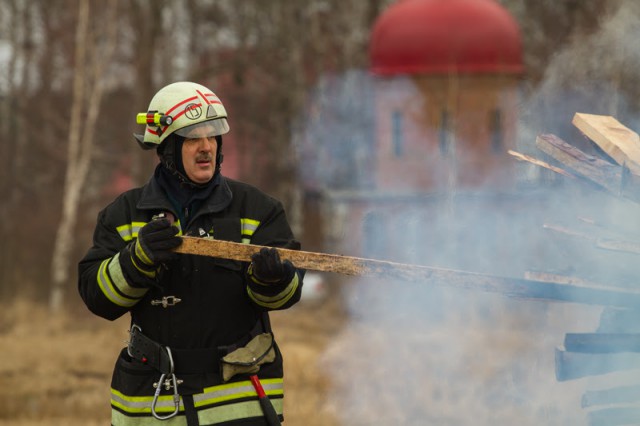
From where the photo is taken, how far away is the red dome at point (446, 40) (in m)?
24.9

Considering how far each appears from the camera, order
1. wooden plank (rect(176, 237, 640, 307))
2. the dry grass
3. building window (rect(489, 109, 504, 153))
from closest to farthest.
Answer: wooden plank (rect(176, 237, 640, 307)) → the dry grass → building window (rect(489, 109, 504, 153))

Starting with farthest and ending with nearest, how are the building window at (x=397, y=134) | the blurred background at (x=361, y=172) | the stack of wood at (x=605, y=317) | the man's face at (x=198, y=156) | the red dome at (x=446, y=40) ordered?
the building window at (x=397, y=134)
the red dome at (x=446, y=40)
the blurred background at (x=361, y=172)
the man's face at (x=198, y=156)
the stack of wood at (x=605, y=317)

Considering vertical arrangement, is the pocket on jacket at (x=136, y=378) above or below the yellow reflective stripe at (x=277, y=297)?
below

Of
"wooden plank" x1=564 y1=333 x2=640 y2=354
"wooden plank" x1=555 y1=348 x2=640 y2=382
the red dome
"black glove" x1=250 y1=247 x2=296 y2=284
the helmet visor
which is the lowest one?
"wooden plank" x1=555 y1=348 x2=640 y2=382

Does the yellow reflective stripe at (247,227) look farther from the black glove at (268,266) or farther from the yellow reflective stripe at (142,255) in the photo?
the yellow reflective stripe at (142,255)

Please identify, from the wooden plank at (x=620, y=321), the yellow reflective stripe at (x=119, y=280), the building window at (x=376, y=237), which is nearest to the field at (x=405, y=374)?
the building window at (x=376, y=237)

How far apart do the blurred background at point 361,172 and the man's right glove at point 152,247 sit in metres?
1.45

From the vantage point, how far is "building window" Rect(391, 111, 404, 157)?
84.3 feet

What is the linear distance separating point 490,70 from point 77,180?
335 inches

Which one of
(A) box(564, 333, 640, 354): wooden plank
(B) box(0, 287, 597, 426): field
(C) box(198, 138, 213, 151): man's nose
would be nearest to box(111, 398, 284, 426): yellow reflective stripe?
(C) box(198, 138, 213, 151): man's nose

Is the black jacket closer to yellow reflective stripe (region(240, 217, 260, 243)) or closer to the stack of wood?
yellow reflective stripe (region(240, 217, 260, 243))

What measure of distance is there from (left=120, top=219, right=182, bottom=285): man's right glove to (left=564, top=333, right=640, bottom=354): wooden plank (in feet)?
5.17

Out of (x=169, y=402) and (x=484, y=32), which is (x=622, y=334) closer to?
(x=169, y=402)

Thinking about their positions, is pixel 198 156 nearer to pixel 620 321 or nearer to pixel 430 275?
pixel 430 275
